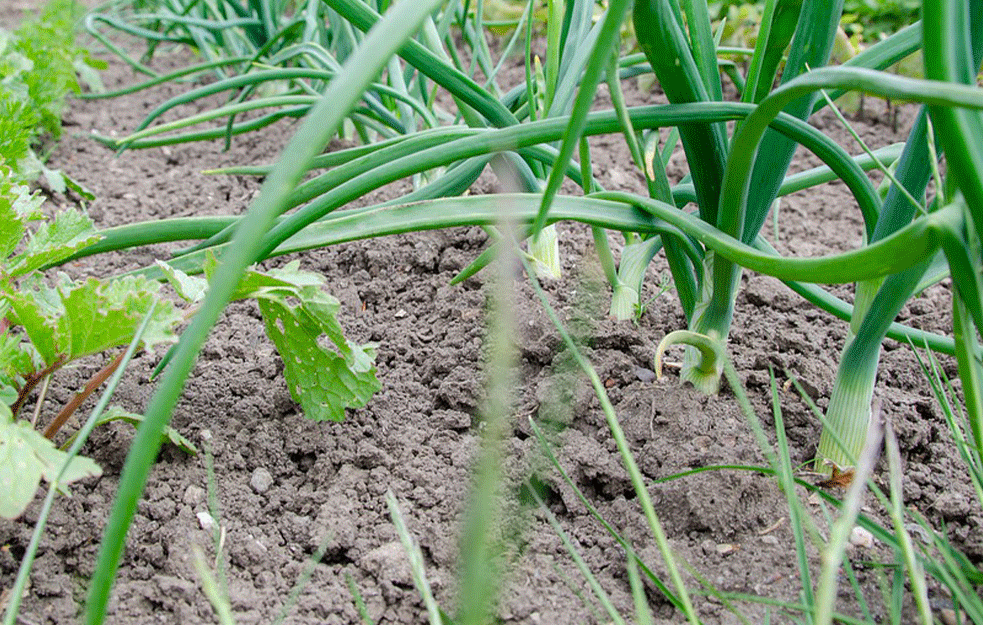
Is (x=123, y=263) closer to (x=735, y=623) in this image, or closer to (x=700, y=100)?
(x=700, y=100)

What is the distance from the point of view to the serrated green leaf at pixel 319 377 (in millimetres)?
974

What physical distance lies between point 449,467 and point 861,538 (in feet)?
1.45

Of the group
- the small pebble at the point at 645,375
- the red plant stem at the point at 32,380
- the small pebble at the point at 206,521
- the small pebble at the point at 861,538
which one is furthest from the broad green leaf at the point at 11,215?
the small pebble at the point at 861,538

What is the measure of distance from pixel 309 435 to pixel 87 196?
0.79 meters

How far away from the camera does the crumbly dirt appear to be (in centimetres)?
82

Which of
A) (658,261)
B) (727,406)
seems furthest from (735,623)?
(658,261)

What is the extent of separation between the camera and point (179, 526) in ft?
2.93

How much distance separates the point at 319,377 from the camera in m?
0.98

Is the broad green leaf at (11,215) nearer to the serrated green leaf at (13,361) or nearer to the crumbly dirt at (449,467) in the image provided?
the serrated green leaf at (13,361)

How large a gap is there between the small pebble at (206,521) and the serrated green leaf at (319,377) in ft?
0.50

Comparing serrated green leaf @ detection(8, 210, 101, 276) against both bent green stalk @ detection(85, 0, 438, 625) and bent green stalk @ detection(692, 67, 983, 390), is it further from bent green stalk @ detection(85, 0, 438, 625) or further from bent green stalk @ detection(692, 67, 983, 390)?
bent green stalk @ detection(692, 67, 983, 390)

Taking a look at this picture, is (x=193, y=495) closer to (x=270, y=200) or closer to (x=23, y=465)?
(x=23, y=465)

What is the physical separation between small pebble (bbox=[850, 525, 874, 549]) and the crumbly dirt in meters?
0.01

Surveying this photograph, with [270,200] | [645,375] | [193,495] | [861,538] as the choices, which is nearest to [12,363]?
[193,495]
